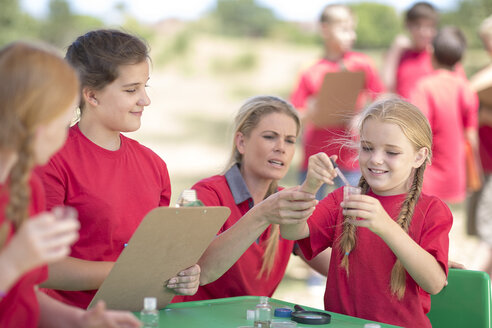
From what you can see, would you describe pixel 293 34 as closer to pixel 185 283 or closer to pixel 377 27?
pixel 377 27

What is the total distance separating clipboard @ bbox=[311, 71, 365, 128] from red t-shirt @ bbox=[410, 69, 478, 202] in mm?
497

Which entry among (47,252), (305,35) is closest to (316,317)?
(47,252)

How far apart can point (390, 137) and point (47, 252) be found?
148 cm

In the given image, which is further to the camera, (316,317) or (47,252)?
(316,317)

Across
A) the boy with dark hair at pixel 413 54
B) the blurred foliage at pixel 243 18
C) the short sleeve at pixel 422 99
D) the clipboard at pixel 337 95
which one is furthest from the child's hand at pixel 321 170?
the blurred foliage at pixel 243 18

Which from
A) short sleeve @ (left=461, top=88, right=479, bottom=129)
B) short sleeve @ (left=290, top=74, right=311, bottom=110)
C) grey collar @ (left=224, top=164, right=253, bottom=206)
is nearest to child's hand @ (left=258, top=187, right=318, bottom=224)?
grey collar @ (left=224, top=164, right=253, bottom=206)

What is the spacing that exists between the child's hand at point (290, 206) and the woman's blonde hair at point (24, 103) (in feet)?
3.26

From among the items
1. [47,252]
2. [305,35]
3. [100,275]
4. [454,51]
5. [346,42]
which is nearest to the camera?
[47,252]

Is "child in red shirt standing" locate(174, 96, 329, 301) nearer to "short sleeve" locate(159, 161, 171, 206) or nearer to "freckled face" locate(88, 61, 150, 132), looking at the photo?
"short sleeve" locate(159, 161, 171, 206)

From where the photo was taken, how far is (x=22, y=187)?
1.54 m

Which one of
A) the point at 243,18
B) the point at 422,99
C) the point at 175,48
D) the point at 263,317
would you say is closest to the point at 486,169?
the point at 422,99

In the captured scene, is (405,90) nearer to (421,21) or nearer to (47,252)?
(421,21)

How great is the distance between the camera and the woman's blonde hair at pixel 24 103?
1504mm

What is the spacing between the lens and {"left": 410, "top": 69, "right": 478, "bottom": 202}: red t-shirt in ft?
17.4
